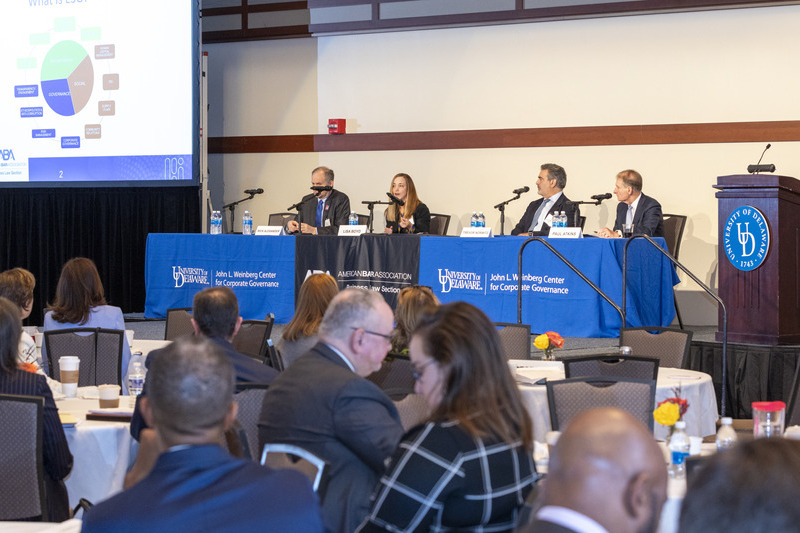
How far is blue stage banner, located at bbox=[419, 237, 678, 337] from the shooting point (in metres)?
7.59

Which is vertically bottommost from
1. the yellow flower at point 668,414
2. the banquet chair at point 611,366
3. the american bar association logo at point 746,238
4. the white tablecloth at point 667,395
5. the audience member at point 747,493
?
the white tablecloth at point 667,395

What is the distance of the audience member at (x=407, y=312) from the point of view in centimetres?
432

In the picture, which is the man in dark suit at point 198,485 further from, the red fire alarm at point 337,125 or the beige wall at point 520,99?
the red fire alarm at point 337,125

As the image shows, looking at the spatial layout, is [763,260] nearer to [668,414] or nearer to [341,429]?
[668,414]

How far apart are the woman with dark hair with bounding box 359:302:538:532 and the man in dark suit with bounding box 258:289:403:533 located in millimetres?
328

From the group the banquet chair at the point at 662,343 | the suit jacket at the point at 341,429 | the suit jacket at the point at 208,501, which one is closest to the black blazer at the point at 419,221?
the banquet chair at the point at 662,343

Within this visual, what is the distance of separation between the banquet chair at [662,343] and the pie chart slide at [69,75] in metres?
6.68

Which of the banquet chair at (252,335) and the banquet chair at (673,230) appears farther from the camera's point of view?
the banquet chair at (673,230)

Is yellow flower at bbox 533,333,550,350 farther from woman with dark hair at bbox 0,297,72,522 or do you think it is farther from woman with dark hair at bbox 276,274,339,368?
woman with dark hair at bbox 0,297,72,522

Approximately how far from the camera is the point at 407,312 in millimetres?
4340

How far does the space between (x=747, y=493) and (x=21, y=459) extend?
9.10 feet

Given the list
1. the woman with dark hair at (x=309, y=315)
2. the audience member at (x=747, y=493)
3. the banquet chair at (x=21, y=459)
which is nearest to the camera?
the audience member at (x=747, y=493)

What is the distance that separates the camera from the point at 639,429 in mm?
1461

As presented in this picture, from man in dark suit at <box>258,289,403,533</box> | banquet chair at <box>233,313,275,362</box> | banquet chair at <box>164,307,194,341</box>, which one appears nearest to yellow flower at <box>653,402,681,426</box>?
man in dark suit at <box>258,289,403,533</box>
